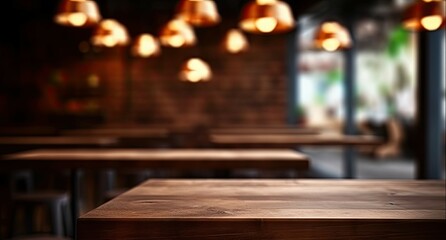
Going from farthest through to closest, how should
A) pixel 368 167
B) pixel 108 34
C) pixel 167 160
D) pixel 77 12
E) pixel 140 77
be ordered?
1. pixel 140 77
2. pixel 368 167
3. pixel 108 34
4. pixel 77 12
5. pixel 167 160

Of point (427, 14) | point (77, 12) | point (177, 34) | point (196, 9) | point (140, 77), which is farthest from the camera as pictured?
point (140, 77)

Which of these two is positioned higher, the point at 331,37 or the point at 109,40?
the point at 109,40

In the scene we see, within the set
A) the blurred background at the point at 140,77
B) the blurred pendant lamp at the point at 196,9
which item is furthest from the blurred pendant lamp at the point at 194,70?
the blurred background at the point at 140,77

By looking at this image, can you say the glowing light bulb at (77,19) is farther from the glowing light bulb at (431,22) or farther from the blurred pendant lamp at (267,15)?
the glowing light bulb at (431,22)

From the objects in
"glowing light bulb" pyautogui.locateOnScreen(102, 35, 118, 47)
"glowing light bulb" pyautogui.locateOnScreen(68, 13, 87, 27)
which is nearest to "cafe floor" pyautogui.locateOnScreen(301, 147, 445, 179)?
"glowing light bulb" pyautogui.locateOnScreen(102, 35, 118, 47)

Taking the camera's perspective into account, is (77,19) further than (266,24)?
Yes

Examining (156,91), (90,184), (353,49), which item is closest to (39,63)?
(156,91)

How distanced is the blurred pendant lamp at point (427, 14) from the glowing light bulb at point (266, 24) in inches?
36.9

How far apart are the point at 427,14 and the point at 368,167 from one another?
7506 mm

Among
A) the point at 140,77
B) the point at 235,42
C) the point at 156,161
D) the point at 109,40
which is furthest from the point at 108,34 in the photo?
the point at 140,77

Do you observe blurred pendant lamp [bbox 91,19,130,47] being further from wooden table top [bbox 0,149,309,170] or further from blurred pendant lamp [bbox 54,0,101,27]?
wooden table top [bbox 0,149,309,170]

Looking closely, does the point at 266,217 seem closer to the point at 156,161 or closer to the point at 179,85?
the point at 156,161

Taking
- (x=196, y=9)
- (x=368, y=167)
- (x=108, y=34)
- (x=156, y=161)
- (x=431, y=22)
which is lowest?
(x=368, y=167)

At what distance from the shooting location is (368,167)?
1075cm
